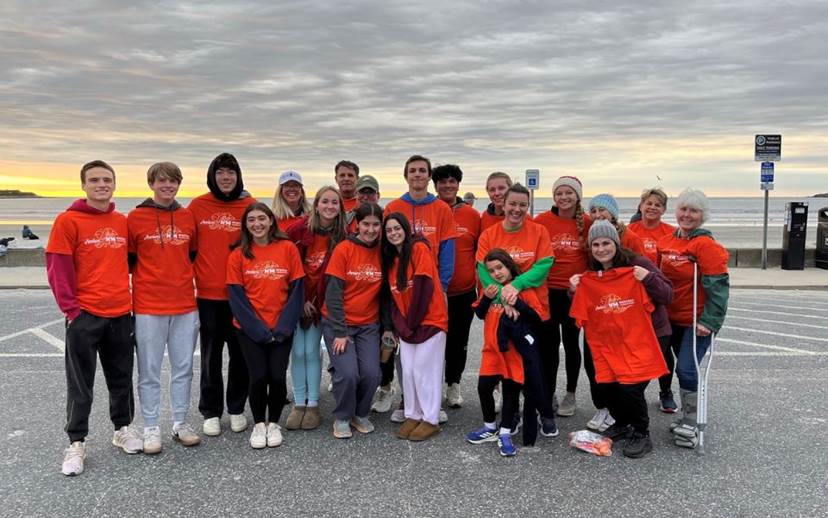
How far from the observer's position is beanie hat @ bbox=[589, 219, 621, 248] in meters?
4.14

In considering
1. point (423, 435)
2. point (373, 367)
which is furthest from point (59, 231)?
point (423, 435)

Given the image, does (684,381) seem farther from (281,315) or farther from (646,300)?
(281,315)

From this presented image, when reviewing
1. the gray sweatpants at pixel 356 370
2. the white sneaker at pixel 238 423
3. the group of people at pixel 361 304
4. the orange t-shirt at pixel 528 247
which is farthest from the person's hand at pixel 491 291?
the white sneaker at pixel 238 423

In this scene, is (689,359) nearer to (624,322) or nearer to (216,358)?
(624,322)

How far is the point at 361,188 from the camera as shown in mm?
5504

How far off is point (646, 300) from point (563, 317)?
732 millimetres

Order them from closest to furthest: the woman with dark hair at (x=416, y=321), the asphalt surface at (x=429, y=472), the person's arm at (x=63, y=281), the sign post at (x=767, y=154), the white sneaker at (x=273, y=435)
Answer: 1. the asphalt surface at (x=429, y=472)
2. the person's arm at (x=63, y=281)
3. the white sneaker at (x=273, y=435)
4. the woman with dark hair at (x=416, y=321)
5. the sign post at (x=767, y=154)

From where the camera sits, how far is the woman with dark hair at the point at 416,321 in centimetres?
446

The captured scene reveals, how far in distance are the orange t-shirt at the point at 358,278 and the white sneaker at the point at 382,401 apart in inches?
34.7

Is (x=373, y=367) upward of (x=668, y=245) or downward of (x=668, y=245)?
downward

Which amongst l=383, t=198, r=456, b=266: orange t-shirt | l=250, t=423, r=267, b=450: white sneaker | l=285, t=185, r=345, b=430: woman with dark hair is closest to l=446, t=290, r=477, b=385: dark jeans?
l=383, t=198, r=456, b=266: orange t-shirt

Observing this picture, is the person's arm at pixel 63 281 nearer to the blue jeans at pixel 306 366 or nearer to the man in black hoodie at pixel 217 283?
the man in black hoodie at pixel 217 283

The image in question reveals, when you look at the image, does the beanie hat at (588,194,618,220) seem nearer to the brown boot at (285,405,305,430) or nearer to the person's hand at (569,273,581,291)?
the person's hand at (569,273,581,291)

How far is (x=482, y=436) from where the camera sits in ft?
14.1
